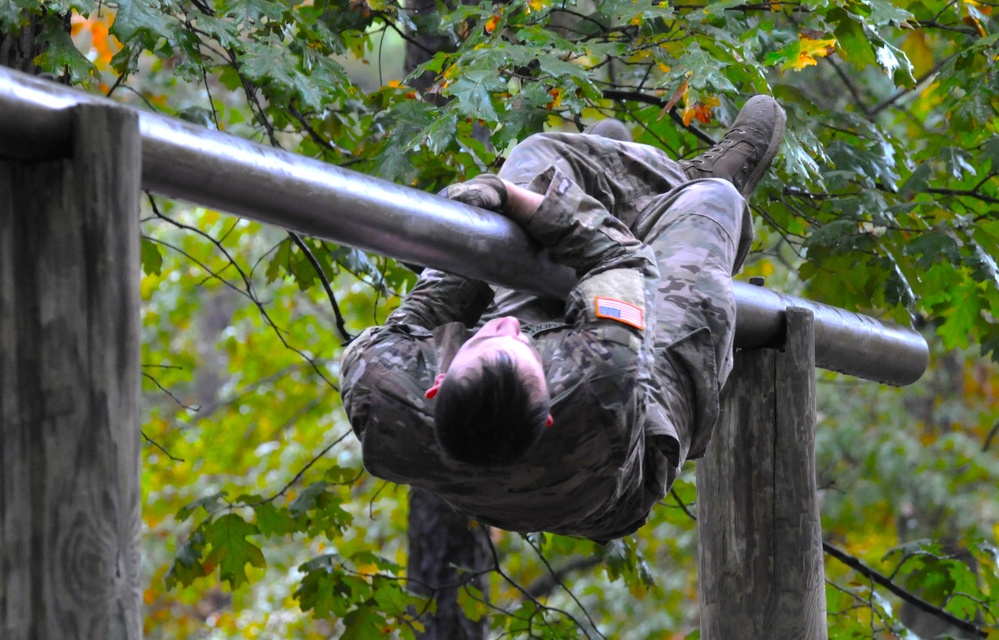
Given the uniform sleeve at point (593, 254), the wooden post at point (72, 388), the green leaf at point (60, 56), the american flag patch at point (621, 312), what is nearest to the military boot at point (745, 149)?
the uniform sleeve at point (593, 254)

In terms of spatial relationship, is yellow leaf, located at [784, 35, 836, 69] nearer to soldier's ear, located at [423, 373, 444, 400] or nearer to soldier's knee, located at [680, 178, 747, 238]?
soldier's knee, located at [680, 178, 747, 238]

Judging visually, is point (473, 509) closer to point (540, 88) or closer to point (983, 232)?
point (540, 88)

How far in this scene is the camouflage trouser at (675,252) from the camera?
9.36ft

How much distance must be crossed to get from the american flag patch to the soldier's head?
0.89 ft

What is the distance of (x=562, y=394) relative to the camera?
2.43 meters

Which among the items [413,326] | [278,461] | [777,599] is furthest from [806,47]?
[278,461]

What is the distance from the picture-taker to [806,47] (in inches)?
167

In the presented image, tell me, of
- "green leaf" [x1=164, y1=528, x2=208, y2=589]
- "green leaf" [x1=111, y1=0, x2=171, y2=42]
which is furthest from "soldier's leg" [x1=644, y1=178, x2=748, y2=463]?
"green leaf" [x1=164, y1=528, x2=208, y2=589]

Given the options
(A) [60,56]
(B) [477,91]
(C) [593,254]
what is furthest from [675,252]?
(A) [60,56]

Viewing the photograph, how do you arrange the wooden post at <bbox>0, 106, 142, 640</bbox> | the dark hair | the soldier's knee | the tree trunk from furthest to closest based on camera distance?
the tree trunk, the soldier's knee, the dark hair, the wooden post at <bbox>0, 106, 142, 640</bbox>

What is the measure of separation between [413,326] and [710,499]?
4.48 feet

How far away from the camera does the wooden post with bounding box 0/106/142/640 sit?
6.21 feet

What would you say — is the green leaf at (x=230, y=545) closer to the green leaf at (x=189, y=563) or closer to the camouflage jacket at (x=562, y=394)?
the green leaf at (x=189, y=563)

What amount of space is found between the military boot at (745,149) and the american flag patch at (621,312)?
114cm
